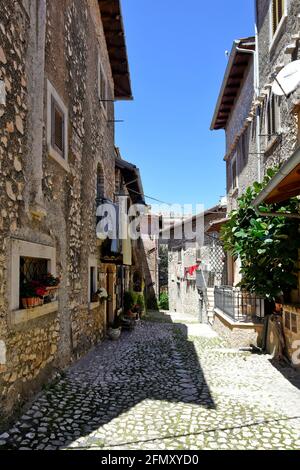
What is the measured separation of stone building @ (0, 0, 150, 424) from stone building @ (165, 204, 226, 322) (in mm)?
6997

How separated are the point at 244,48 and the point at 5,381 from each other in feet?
33.7

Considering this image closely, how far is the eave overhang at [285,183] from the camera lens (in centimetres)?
401

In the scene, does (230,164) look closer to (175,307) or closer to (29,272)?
(29,272)

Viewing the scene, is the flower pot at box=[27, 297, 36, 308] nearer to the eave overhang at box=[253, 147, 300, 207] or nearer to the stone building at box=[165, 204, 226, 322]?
the eave overhang at box=[253, 147, 300, 207]

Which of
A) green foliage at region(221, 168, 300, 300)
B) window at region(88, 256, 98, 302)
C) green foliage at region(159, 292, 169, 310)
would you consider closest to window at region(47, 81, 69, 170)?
window at region(88, 256, 98, 302)

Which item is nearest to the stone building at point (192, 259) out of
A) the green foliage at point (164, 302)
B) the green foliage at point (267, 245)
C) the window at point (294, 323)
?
the green foliage at point (164, 302)

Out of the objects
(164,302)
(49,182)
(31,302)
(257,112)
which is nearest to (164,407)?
(31,302)

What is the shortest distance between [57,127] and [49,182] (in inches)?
50.1

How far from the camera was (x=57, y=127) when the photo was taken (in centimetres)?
632


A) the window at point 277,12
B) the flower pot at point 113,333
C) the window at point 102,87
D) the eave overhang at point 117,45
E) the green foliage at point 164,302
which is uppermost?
A: the eave overhang at point 117,45

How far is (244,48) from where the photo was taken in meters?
10.2

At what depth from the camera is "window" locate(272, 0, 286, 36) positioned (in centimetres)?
779

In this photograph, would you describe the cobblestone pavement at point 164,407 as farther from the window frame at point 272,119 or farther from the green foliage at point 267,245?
the window frame at point 272,119

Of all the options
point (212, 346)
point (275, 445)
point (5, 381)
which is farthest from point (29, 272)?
point (212, 346)
